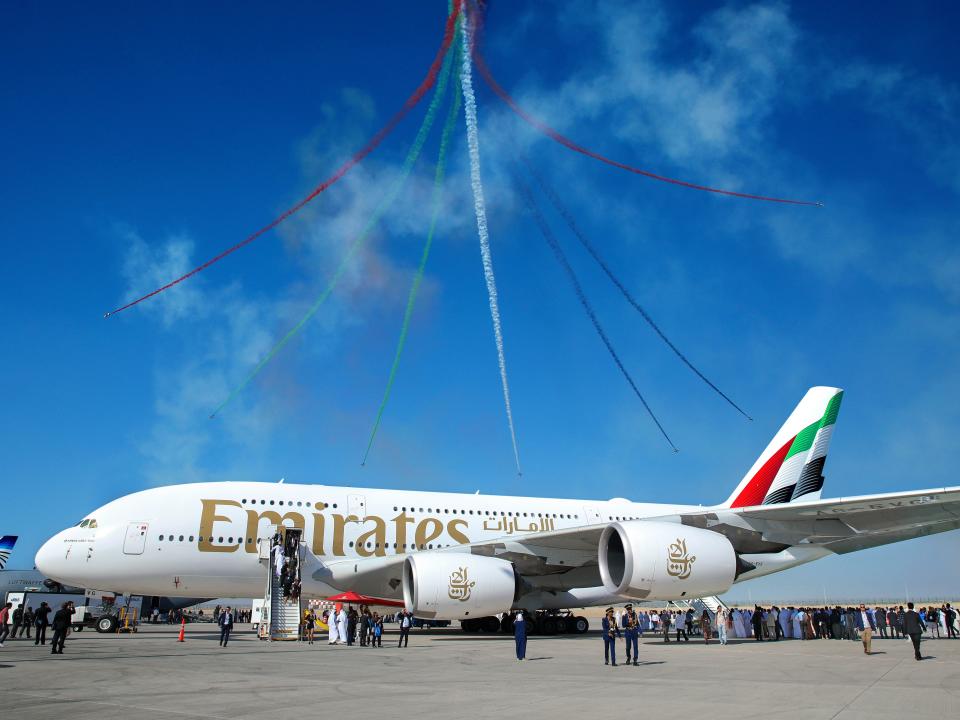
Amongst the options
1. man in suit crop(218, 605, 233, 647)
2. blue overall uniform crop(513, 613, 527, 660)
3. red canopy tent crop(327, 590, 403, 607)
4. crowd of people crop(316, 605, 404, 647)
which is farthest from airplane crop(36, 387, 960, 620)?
blue overall uniform crop(513, 613, 527, 660)

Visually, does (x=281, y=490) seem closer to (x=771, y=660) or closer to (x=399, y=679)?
(x=399, y=679)

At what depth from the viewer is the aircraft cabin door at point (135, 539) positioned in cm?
1977

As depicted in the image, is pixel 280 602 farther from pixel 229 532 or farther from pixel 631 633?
pixel 631 633

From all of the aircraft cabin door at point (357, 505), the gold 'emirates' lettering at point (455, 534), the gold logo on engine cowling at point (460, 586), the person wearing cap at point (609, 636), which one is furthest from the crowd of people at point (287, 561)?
the person wearing cap at point (609, 636)

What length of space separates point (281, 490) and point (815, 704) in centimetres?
1718

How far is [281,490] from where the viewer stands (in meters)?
21.8

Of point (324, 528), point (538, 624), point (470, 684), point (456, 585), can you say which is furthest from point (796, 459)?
point (470, 684)

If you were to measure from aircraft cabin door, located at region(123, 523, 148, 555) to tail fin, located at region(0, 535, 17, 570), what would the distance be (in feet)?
109

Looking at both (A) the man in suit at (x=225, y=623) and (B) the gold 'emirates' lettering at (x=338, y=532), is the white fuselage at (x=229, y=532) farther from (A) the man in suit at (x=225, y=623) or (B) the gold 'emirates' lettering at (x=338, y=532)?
(A) the man in suit at (x=225, y=623)

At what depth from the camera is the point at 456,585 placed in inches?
691

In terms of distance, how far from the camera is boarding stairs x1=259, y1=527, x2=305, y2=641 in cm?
2025

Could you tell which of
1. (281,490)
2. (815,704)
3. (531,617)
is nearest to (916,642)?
(815,704)

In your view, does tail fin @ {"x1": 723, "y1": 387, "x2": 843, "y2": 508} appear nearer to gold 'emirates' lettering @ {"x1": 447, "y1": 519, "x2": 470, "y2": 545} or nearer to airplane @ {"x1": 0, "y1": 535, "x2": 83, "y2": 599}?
gold 'emirates' lettering @ {"x1": 447, "y1": 519, "x2": 470, "y2": 545}

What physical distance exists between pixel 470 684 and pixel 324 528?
491 inches
